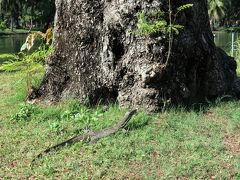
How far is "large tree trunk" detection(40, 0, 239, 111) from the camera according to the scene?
5695 mm

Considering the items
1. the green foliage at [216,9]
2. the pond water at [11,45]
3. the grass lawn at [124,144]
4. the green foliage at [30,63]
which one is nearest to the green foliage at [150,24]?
the grass lawn at [124,144]

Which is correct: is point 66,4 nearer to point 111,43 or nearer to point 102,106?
point 111,43

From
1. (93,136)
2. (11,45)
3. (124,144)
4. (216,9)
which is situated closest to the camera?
(124,144)

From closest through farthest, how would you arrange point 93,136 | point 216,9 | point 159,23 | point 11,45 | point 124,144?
1. point 124,144
2. point 93,136
3. point 159,23
4. point 11,45
5. point 216,9

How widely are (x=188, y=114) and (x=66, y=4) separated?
2.53m

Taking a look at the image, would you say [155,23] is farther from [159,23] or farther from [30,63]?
[30,63]

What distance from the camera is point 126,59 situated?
5820 millimetres

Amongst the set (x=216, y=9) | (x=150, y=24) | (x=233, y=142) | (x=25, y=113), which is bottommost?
(x=233, y=142)

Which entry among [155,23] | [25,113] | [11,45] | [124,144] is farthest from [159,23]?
[11,45]

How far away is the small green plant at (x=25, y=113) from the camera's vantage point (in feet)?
18.9

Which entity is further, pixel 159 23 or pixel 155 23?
pixel 155 23

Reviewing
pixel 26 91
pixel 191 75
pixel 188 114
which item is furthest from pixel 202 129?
pixel 26 91

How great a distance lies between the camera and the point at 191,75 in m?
6.07

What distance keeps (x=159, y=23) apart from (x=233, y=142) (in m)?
1.87
